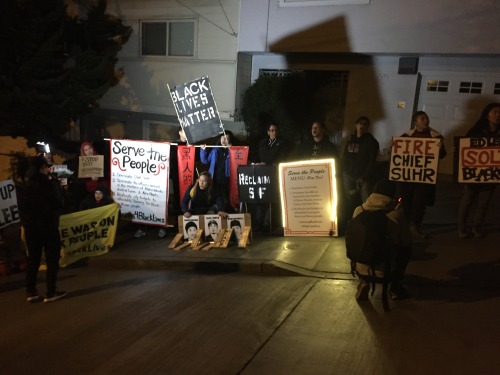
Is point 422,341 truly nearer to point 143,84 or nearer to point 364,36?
point 364,36

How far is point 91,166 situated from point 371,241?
580 cm

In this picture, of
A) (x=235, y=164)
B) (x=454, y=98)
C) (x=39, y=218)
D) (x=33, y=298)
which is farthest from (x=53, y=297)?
(x=454, y=98)

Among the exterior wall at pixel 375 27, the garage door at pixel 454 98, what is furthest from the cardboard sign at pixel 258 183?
the garage door at pixel 454 98

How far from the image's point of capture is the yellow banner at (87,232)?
7457 mm

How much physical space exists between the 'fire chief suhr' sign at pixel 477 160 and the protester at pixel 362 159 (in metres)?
1.17

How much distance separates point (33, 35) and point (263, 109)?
6230 mm

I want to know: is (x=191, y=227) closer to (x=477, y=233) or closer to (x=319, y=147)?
(x=319, y=147)

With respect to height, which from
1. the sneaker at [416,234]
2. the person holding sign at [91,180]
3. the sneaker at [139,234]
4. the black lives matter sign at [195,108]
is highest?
the black lives matter sign at [195,108]

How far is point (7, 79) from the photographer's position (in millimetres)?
11758

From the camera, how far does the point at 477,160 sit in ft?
21.5

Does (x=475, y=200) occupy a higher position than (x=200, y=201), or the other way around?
(x=475, y=200)

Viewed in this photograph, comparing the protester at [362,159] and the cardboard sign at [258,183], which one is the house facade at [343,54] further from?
the cardboard sign at [258,183]

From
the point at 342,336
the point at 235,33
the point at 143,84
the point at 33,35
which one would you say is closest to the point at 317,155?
the point at 342,336

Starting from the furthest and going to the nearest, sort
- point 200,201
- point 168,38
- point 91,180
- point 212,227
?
point 168,38, point 91,180, point 200,201, point 212,227
